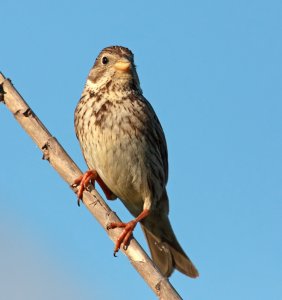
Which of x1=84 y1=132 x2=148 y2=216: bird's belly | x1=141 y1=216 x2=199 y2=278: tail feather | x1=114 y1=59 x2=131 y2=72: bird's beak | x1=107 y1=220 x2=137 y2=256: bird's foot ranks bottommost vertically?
x1=107 y1=220 x2=137 y2=256: bird's foot

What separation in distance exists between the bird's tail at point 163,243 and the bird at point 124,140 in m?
0.01

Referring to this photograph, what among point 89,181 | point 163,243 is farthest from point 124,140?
point 163,243

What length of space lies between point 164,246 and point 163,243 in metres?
0.04

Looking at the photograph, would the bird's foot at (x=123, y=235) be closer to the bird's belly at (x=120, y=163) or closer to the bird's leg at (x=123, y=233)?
the bird's leg at (x=123, y=233)

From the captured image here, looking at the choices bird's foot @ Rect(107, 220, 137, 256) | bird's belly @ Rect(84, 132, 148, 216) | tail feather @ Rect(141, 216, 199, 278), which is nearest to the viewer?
bird's foot @ Rect(107, 220, 137, 256)

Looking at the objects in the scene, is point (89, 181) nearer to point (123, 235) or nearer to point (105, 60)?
point (123, 235)

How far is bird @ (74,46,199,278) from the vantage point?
7652 mm

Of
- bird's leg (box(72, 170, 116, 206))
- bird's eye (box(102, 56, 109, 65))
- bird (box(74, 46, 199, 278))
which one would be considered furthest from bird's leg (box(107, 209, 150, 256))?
bird's eye (box(102, 56, 109, 65))

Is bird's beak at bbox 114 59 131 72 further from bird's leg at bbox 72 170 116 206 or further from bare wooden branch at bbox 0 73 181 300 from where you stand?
bare wooden branch at bbox 0 73 181 300

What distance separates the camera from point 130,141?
7.71 metres

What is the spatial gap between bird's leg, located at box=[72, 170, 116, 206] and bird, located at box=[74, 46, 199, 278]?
1 centimetres

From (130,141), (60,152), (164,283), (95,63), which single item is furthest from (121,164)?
(164,283)

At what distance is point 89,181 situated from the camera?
257 inches

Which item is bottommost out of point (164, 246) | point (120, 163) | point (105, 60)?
point (164, 246)
